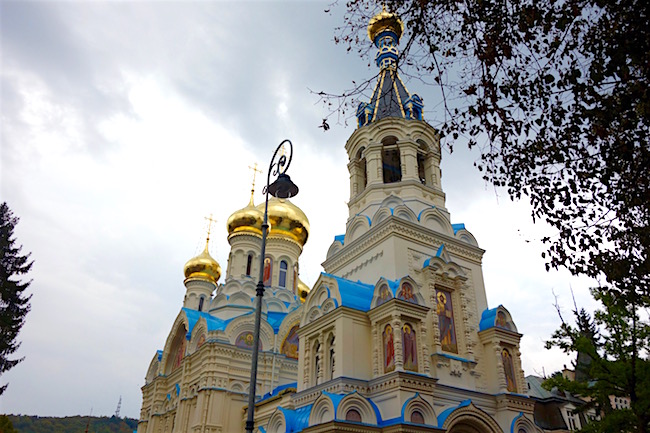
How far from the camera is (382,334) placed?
12453mm

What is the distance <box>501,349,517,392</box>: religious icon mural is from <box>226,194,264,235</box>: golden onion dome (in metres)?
14.9

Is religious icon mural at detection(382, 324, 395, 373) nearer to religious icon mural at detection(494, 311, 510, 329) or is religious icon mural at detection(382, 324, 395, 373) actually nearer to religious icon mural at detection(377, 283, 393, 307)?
religious icon mural at detection(377, 283, 393, 307)

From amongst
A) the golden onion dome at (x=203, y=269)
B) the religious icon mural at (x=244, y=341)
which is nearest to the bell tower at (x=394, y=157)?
the religious icon mural at (x=244, y=341)

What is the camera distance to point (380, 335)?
12469mm

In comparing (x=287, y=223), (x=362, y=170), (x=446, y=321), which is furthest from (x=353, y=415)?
(x=287, y=223)

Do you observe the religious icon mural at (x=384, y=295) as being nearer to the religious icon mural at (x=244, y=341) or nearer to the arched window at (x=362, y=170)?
the arched window at (x=362, y=170)

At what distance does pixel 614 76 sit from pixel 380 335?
8347 millimetres

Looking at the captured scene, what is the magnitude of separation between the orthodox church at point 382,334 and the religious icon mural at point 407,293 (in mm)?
28

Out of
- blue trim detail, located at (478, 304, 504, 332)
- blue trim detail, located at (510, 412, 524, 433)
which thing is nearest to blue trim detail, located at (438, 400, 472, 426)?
blue trim detail, located at (510, 412, 524, 433)

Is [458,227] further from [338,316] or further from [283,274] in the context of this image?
[283,274]

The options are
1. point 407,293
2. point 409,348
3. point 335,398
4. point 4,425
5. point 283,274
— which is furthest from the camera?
point 283,274

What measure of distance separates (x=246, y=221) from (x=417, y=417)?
16646 mm

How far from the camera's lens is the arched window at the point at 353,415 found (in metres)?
10.9

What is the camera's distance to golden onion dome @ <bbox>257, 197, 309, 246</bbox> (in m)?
26.1
